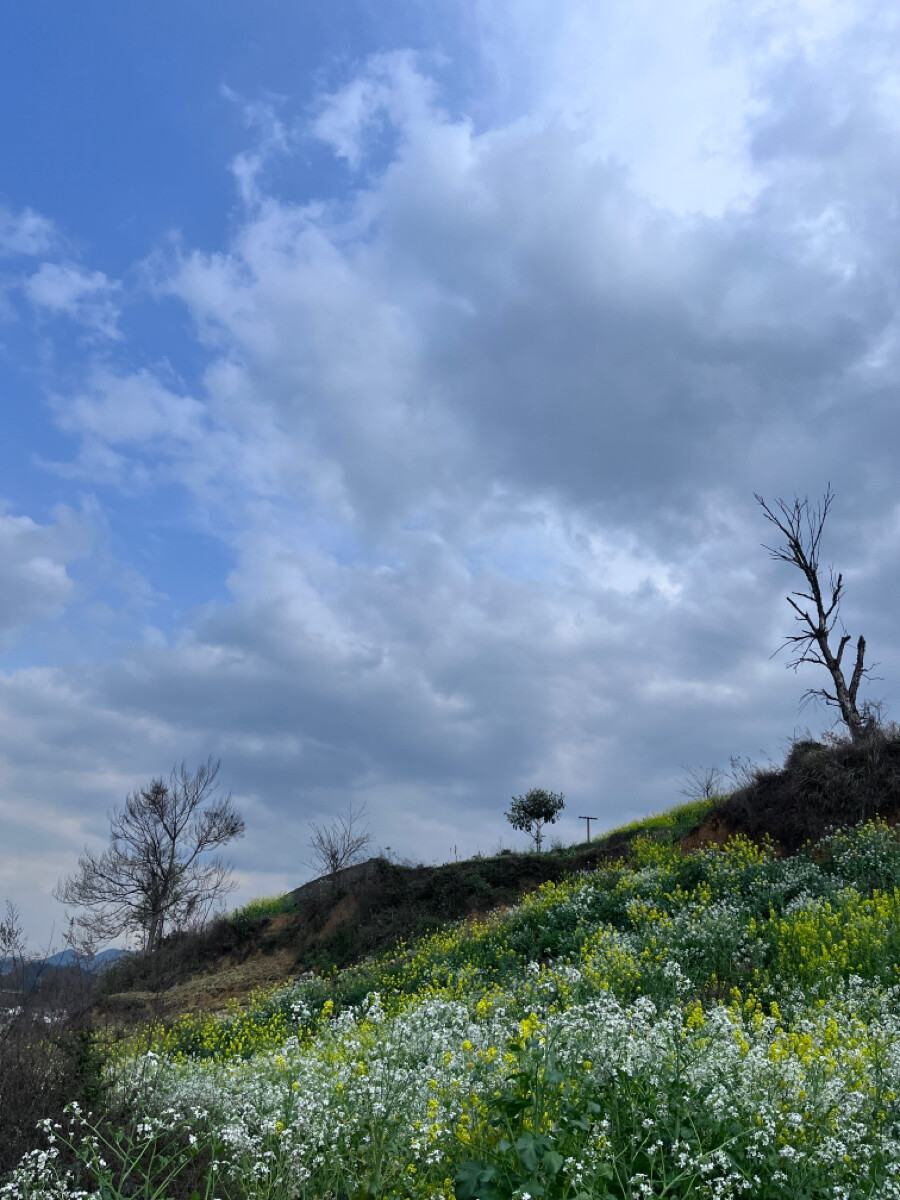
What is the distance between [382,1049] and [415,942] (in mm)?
16260

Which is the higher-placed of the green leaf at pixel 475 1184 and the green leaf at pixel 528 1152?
the green leaf at pixel 528 1152

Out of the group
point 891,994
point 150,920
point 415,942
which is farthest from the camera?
point 150,920

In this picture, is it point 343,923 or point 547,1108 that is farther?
point 343,923

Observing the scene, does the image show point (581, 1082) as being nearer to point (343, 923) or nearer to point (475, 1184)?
point (475, 1184)

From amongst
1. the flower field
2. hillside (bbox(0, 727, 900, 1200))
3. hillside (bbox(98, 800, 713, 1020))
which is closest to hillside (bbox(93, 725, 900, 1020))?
hillside (bbox(98, 800, 713, 1020))

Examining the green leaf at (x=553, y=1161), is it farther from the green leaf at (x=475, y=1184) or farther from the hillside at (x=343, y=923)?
the hillside at (x=343, y=923)

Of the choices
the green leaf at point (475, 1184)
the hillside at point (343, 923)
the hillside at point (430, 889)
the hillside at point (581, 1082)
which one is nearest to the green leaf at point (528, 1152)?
the hillside at point (581, 1082)

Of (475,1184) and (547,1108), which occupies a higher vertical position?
(547,1108)

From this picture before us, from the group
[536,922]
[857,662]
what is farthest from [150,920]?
[857,662]

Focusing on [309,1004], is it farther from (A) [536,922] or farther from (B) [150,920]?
(B) [150,920]

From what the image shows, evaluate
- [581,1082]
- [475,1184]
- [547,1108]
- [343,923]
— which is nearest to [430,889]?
[343,923]

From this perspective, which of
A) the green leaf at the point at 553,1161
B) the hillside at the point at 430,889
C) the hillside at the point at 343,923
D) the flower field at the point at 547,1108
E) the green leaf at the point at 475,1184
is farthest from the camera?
the hillside at the point at 343,923

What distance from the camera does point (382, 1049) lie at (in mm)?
6355

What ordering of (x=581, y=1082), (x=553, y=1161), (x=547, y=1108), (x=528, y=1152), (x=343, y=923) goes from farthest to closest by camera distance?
(x=343, y=923) → (x=581, y=1082) → (x=547, y=1108) → (x=528, y=1152) → (x=553, y=1161)
